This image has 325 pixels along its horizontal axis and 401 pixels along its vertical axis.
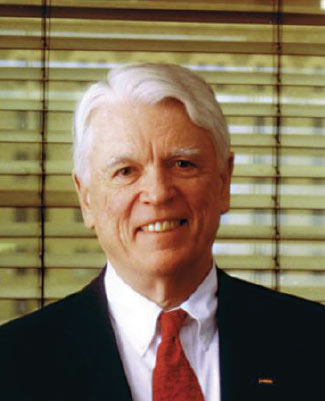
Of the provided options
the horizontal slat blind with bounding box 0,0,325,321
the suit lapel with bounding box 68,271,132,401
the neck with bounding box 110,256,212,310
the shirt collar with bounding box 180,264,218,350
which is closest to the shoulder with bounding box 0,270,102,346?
the suit lapel with bounding box 68,271,132,401

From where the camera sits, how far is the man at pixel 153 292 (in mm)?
1404

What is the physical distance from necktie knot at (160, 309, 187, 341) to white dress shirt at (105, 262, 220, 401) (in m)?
0.01

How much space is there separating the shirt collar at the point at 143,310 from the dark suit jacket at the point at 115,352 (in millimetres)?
25

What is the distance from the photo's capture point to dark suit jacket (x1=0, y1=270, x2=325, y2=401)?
1.42m

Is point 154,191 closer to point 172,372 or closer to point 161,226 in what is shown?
point 161,226

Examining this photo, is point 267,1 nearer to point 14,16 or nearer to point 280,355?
point 14,16

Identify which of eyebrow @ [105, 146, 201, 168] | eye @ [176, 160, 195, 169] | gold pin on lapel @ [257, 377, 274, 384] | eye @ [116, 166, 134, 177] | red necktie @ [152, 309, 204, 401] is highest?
eyebrow @ [105, 146, 201, 168]

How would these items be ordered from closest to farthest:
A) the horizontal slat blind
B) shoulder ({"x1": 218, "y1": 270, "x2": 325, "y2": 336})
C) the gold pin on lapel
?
the gold pin on lapel
shoulder ({"x1": 218, "y1": 270, "x2": 325, "y2": 336})
the horizontal slat blind

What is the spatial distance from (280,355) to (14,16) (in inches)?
57.6

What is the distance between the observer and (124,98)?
142cm

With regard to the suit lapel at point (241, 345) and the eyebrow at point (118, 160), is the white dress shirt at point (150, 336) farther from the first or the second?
the eyebrow at point (118, 160)

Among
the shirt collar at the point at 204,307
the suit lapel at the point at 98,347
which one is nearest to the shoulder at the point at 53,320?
the suit lapel at the point at 98,347

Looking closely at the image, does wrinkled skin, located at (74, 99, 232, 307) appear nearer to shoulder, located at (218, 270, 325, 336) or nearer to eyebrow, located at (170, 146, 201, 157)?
eyebrow, located at (170, 146, 201, 157)

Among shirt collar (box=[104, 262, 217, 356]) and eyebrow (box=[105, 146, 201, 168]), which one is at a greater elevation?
eyebrow (box=[105, 146, 201, 168])
